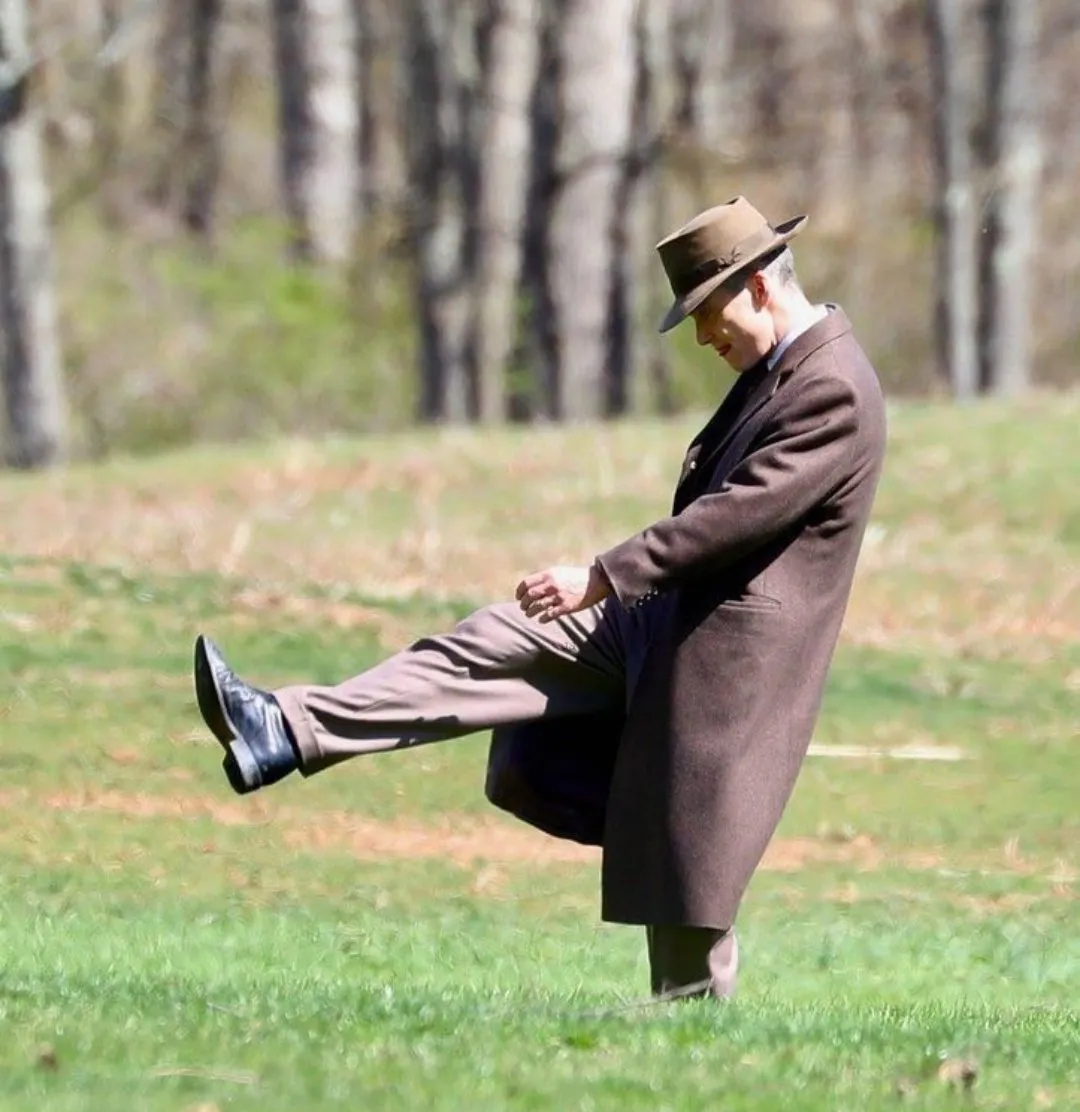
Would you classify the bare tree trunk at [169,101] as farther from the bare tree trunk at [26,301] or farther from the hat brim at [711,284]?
the hat brim at [711,284]

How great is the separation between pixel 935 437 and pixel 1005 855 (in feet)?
36.5

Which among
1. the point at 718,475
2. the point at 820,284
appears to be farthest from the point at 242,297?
the point at 718,475

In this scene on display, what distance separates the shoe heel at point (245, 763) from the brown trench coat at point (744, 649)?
0.92 m

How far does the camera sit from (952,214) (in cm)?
3603

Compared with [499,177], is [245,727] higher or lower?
lower

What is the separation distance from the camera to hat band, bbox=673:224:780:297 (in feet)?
23.8

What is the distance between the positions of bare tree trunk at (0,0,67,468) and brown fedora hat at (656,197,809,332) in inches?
869

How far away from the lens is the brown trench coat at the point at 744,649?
7.27 m

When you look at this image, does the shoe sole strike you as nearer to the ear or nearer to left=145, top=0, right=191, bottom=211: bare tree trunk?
the ear

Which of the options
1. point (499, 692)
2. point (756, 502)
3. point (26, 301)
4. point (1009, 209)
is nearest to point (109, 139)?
point (26, 301)

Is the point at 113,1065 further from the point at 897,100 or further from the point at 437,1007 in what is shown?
the point at 897,100

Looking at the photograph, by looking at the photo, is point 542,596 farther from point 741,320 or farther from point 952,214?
point 952,214

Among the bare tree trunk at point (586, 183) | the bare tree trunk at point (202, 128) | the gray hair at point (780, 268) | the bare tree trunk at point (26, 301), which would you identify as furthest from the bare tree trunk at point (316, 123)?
the gray hair at point (780, 268)

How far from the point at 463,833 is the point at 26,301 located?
18.1m
